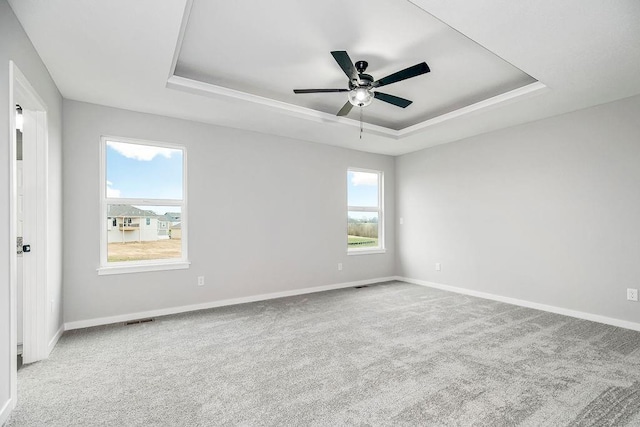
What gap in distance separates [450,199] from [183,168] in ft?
13.2

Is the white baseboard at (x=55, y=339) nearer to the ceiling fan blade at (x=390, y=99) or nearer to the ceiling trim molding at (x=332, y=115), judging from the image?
the ceiling trim molding at (x=332, y=115)

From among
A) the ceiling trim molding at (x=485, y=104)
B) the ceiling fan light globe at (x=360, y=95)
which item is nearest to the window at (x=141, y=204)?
the ceiling fan light globe at (x=360, y=95)

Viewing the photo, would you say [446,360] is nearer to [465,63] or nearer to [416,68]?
[416,68]

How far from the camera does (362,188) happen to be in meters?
5.84

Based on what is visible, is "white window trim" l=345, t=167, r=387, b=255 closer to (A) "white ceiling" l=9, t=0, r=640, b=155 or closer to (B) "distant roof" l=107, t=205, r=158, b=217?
(A) "white ceiling" l=9, t=0, r=640, b=155

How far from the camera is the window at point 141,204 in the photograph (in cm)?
363

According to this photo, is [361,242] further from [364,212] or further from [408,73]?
[408,73]

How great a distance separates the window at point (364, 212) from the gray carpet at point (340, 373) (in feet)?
6.93

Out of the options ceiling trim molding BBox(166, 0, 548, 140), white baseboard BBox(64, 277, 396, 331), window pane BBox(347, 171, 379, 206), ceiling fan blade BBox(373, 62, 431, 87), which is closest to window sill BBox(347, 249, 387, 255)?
white baseboard BBox(64, 277, 396, 331)

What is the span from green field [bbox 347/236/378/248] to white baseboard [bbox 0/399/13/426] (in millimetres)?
4377

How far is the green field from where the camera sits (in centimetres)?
563

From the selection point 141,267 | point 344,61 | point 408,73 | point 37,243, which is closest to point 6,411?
point 37,243

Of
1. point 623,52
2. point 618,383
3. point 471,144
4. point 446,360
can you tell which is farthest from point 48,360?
point 471,144

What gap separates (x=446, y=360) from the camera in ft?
8.41
